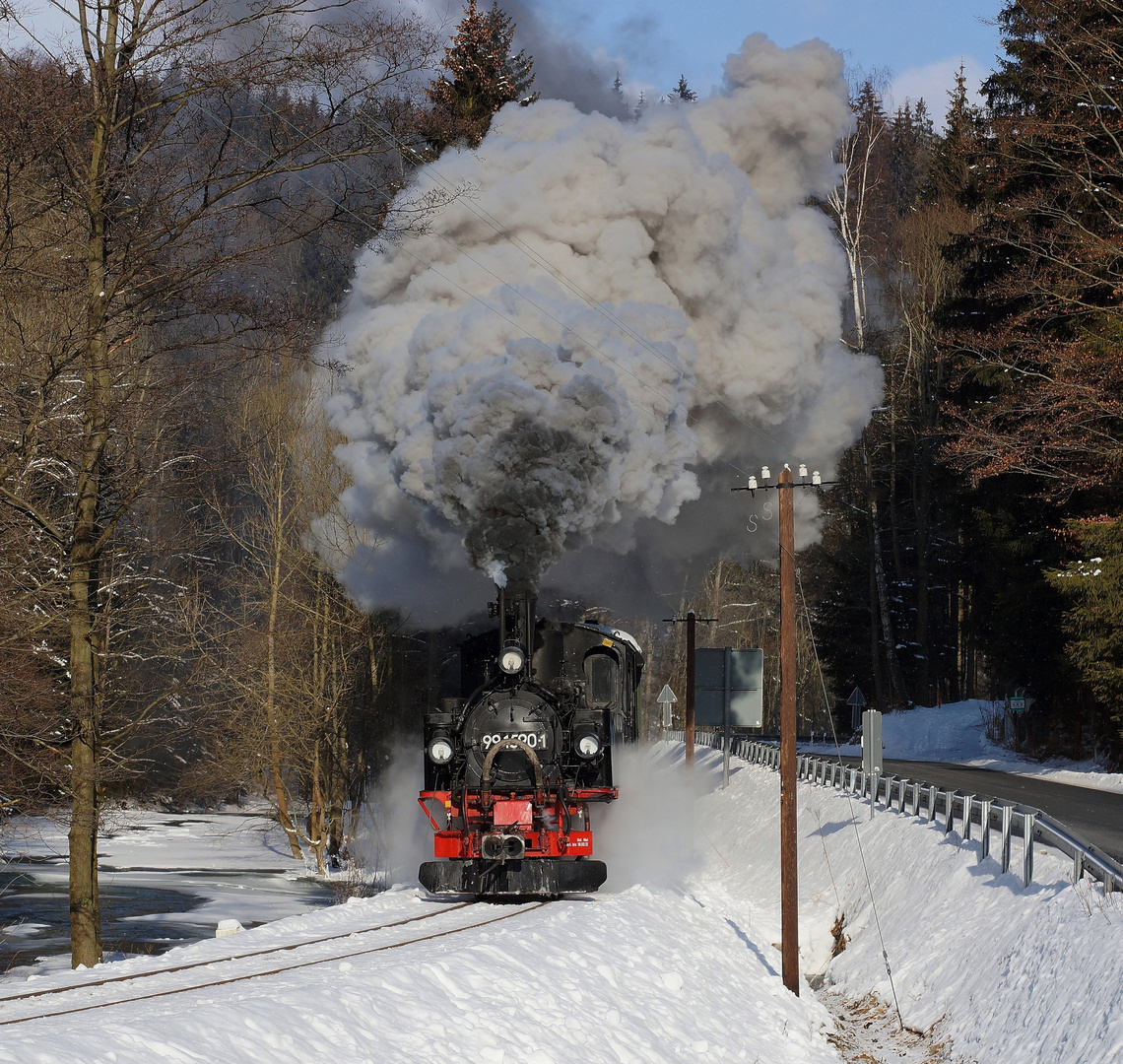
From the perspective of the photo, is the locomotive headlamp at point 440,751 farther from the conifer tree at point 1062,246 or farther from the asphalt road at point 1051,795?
the conifer tree at point 1062,246

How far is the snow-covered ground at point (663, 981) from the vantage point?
7.73 metres

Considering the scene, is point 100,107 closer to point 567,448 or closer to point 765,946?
point 567,448

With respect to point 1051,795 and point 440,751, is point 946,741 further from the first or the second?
point 440,751

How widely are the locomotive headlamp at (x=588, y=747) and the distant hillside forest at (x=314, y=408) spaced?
15.2 feet

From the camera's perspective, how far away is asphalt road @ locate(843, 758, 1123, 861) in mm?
14767

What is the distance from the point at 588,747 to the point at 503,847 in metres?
1.45

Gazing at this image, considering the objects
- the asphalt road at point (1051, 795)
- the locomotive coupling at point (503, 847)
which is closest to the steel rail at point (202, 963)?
the locomotive coupling at point (503, 847)

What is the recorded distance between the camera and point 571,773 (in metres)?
13.8

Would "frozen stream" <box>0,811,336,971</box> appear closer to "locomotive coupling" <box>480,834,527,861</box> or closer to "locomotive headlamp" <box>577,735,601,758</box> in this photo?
"locomotive coupling" <box>480,834,527,861</box>

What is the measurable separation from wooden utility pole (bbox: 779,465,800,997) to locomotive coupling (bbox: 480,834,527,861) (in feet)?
9.92

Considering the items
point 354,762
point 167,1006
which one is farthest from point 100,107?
point 354,762

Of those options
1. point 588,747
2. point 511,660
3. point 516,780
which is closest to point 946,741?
point 588,747

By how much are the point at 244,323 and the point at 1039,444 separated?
14.8 metres

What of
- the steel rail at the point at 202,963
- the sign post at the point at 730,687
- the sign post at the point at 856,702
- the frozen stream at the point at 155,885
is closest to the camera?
the steel rail at the point at 202,963
